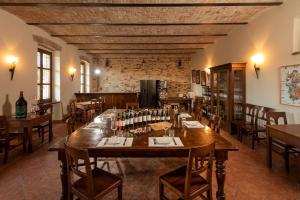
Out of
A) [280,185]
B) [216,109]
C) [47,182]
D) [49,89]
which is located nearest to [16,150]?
[47,182]

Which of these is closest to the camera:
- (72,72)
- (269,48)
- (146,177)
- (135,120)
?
(135,120)

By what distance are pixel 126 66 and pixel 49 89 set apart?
5.19 m

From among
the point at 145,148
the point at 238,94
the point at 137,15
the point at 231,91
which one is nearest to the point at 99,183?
the point at 145,148

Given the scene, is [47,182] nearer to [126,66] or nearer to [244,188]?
[244,188]

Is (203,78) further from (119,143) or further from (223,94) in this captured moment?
(119,143)

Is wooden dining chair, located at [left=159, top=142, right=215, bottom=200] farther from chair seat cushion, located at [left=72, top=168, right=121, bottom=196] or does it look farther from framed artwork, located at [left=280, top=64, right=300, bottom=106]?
framed artwork, located at [left=280, top=64, right=300, bottom=106]

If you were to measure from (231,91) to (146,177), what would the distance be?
3512 mm

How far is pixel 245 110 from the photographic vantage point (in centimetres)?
547

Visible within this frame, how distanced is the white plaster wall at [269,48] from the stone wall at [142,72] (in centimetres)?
530

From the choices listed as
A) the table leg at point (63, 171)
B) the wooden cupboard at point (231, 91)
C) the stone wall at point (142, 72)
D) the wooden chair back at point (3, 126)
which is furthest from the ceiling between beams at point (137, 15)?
the stone wall at point (142, 72)

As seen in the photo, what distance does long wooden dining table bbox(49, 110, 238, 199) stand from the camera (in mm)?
2035

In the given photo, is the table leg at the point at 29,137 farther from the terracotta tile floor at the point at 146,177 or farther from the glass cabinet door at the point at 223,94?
the glass cabinet door at the point at 223,94

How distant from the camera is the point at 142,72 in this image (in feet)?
38.4

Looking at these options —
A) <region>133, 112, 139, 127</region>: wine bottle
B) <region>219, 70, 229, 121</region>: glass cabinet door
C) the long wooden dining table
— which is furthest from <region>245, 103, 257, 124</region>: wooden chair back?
<region>133, 112, 139, 127</region>: wine bottle
